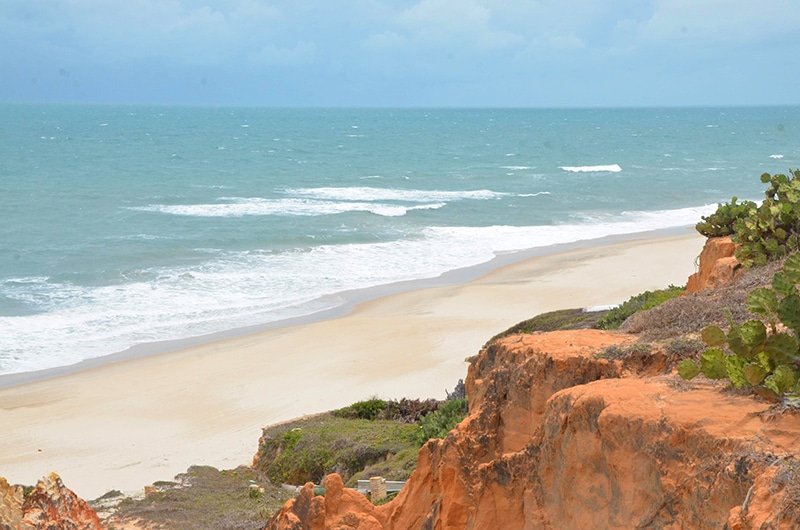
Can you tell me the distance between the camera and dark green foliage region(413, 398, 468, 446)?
1417cm

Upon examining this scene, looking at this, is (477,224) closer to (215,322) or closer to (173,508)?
(215,322)

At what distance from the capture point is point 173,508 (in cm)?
1252

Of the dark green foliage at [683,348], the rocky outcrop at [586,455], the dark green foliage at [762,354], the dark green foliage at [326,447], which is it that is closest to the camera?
the rocky outcrop at [586,455]

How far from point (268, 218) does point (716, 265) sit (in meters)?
36.3

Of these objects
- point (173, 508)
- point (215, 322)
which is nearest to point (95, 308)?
point (215, 322)

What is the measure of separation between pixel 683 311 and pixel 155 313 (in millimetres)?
23675

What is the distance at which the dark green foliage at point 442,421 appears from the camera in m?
14.2

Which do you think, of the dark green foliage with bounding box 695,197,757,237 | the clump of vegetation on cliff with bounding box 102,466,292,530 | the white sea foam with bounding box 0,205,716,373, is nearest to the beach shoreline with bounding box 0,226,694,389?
the white sea foam with bounding box 0,205,716,373

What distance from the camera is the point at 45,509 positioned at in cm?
884

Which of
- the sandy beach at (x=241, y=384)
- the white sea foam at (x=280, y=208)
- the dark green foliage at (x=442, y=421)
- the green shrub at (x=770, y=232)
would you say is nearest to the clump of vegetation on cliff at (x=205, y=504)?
the dark green foliage at (x=442, y=421)

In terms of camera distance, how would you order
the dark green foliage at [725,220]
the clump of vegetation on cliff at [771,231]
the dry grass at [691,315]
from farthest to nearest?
the dark green foliage at [725,220] < the clump of vegetation on cliff at [771,231] < the dry grass at [691,315]

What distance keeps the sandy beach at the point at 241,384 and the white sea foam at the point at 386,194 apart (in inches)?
1001

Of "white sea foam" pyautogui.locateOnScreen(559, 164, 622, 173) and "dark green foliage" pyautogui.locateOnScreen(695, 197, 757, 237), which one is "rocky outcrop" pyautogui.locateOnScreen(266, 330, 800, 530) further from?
"white sea foam" pyautogui.locateOnScreen(559, 164, 622, 173)

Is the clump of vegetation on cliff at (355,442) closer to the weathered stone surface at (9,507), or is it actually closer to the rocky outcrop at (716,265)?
the rocky outcrop at (716,265)
